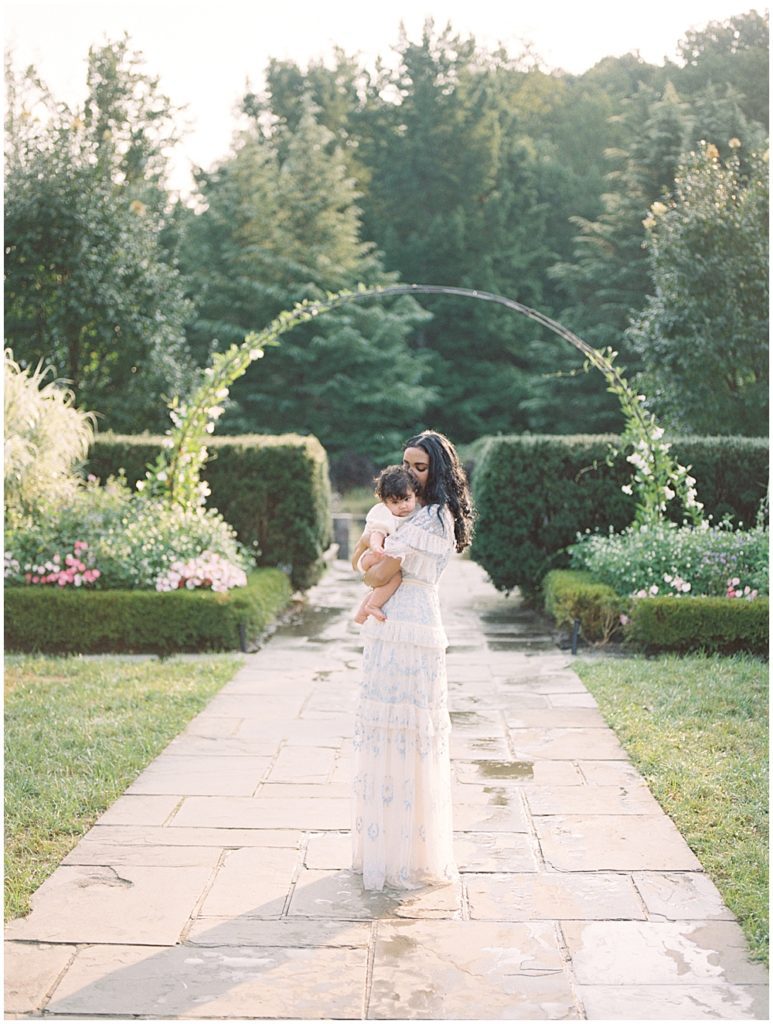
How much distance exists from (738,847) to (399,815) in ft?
4.44

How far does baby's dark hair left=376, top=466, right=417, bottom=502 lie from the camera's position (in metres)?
3.87

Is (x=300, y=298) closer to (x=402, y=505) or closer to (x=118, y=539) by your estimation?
(x=118, y=539)

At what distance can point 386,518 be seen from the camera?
3904 mm

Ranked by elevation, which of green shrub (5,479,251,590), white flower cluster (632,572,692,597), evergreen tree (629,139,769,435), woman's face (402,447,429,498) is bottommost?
white flower cluster (632,572,692,597)

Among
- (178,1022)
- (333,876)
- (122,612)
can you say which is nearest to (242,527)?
(122,612)

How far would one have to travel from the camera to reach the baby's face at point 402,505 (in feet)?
12.8

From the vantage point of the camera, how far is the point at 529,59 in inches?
1409

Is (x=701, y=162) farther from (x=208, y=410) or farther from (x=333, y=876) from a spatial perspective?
(x=333, y=876)

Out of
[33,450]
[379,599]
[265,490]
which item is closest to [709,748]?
[379,599]

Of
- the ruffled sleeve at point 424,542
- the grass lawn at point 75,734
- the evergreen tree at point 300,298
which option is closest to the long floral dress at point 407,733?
the ruffled sleeve at point 424,542

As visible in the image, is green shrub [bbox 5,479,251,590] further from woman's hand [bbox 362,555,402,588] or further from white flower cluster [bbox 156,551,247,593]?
→ woman's hand [bbox 362,555,402,588]

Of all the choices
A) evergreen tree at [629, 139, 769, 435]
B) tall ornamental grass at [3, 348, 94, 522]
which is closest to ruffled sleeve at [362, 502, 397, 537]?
tall ornamental grass at [3, 348, 94, 522]

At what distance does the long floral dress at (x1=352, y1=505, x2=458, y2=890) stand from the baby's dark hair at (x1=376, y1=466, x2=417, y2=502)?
3.7 inches

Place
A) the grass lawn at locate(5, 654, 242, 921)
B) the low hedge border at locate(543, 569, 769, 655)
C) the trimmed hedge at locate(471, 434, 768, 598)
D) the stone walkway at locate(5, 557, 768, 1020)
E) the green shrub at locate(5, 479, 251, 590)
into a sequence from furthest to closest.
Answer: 1. the trimmed hedge at locate(471, 434, 768, 598)
2. the green shrub at locate(5, 479, 251, 590)
3. the low hedge border at locate(543, 569, 769, 655)
4. the grass lawn at locate(5, 654, 242, 921)
5. the stone walkway at locate(5, 557, 768, 1020)
